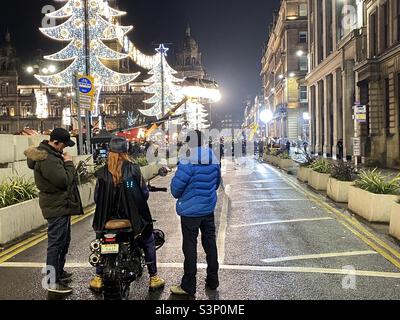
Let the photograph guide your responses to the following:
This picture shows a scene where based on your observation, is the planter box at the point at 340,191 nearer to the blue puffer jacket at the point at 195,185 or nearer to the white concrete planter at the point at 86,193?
the white concrete planter at the point at 86,193

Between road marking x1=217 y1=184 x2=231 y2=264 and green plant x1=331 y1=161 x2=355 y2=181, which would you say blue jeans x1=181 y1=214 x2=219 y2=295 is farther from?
green plant x1=331 y1=161 x2=355 y2=181

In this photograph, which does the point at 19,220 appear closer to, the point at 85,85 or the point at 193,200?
the point at 193,200

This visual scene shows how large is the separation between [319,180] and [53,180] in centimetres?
1302

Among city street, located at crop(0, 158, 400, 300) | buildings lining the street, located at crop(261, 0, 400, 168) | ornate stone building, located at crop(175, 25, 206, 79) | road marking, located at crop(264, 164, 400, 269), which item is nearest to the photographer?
city street, located at crop(0, 158, 400, 300)

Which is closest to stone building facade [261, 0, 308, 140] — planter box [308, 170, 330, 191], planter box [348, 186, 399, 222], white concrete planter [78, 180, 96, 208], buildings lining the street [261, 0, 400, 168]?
buildings lining the street [261, 0, 400, 168]

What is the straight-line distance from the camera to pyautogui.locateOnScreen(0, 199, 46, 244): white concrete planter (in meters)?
8.85

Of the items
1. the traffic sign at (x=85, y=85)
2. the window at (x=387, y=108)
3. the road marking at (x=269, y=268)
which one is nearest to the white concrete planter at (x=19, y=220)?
the road marking at (x=269, y=268)

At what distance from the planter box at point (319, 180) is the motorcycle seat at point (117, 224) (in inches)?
489

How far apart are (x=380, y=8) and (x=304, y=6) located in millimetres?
50712

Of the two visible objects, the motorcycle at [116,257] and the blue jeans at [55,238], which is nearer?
the motorcycle at [116,257]

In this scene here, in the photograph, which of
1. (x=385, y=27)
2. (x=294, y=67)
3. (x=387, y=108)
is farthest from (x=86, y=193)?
(x=294, y=67)

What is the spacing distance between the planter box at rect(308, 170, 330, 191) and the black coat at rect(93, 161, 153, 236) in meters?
12.3

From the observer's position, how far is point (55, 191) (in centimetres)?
596

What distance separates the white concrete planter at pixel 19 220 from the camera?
885 cm
